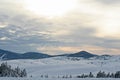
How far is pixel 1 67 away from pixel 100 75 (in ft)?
187

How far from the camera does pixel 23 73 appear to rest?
460ft

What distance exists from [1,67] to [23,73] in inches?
401

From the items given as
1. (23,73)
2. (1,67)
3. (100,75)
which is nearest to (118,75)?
(100,75)

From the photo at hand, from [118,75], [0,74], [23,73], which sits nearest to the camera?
[0,74]

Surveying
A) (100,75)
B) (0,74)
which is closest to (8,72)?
(0,74)

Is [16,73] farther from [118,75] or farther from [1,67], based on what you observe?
[118,75]

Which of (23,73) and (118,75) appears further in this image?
(118,75)

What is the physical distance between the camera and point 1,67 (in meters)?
135

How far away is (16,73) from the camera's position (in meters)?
135

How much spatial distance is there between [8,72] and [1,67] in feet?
17.0

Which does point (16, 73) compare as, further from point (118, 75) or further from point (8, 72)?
point (118, 75)

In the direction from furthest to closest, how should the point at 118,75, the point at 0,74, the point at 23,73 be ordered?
the point at 118,75, the point at 23,73, the point at 0,74

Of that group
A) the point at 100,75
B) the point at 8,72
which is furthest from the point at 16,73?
the point at 100,75

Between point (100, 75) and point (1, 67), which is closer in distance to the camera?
point (1, 67)
